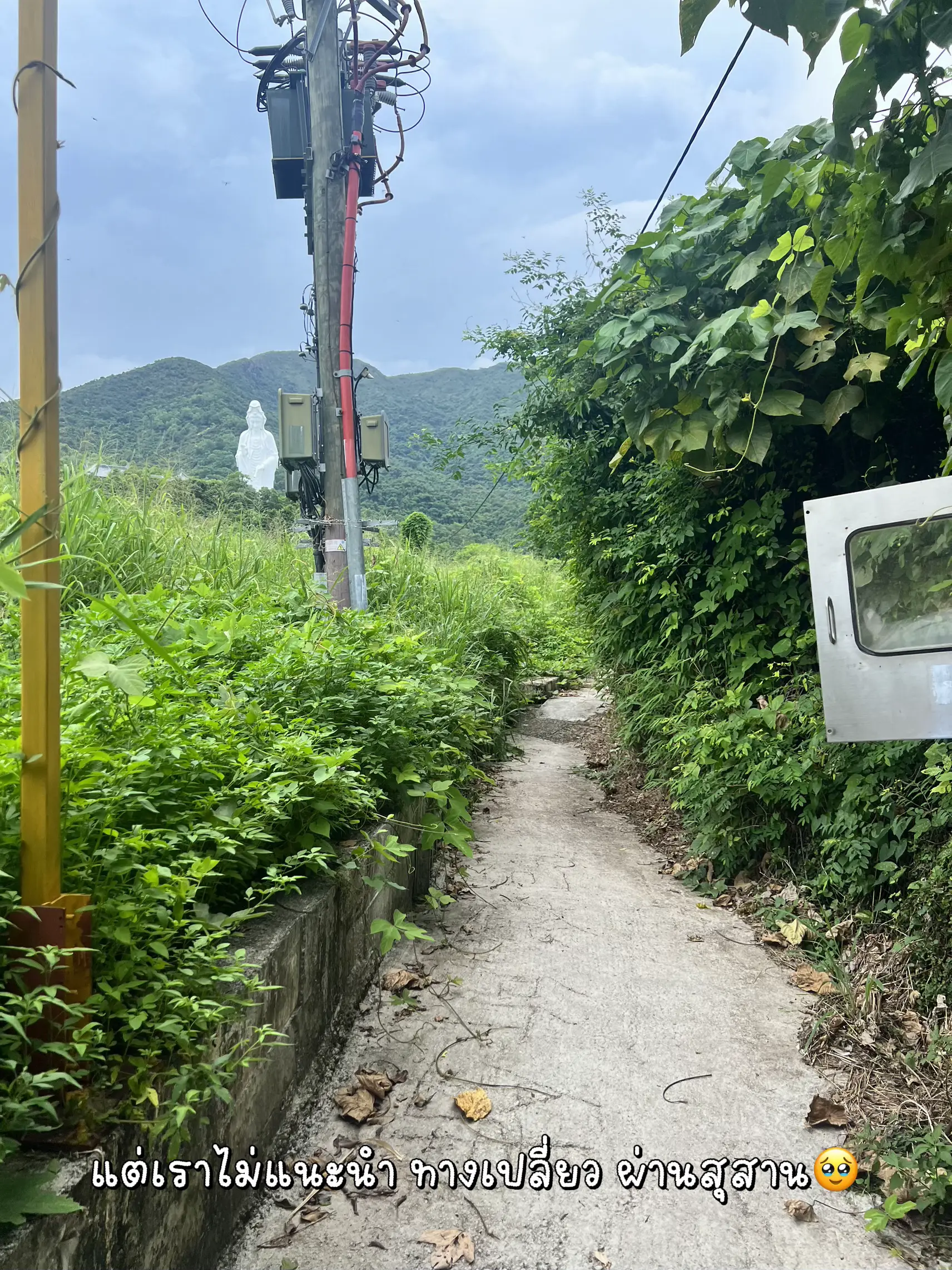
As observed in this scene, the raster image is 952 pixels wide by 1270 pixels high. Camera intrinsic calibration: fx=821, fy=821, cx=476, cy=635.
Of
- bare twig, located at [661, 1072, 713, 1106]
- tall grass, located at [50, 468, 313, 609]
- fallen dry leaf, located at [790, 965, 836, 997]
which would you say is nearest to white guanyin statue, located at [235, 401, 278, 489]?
tall grass, located at [50, 468, 313, 609]

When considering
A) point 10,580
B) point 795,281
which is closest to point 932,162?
point 795,281

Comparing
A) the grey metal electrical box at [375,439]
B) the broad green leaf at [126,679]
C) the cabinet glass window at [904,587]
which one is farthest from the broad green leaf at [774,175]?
the grey metal electrical box at [375,439]

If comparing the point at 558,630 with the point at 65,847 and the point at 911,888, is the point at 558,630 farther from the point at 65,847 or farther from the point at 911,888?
the point at 65,847

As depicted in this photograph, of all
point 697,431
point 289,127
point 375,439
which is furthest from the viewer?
point 289,127

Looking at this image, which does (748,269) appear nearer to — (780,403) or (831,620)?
(780,403)

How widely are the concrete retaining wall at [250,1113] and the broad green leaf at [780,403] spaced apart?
2.45 meters

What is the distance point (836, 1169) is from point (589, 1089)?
683 mm

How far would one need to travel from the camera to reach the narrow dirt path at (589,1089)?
6.29 feet

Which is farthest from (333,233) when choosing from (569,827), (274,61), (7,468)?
(569,827)

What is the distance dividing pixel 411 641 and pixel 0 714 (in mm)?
2476

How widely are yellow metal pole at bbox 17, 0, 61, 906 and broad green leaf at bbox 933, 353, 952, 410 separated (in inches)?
72.5

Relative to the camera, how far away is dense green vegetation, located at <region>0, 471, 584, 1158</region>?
154 centimetres

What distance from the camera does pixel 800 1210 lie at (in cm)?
203

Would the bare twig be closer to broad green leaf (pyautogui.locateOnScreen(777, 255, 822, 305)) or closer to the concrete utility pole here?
broad green leaf (pyautogui.locateOnScreen(777, 255, 822, 305))
